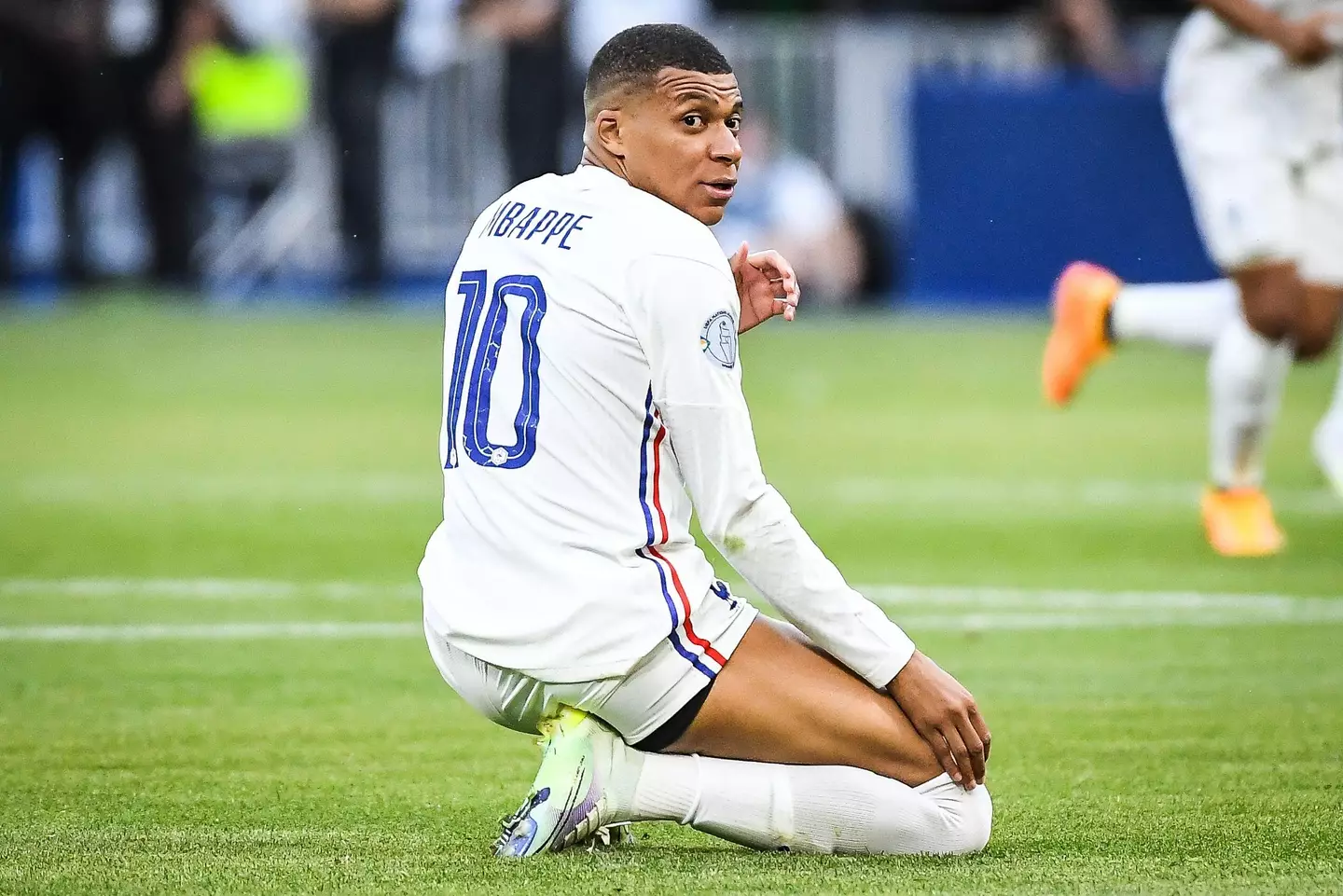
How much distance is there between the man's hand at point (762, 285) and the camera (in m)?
4.29

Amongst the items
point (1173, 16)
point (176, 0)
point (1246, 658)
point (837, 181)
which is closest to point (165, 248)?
point (176, 0)

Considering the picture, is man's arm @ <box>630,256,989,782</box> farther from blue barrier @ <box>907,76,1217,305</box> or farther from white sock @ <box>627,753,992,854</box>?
blue barrier @ <box>907,76,1217,305</box>

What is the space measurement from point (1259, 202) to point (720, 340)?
4.03 metres

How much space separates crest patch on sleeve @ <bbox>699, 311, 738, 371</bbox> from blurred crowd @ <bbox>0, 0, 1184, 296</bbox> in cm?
1404

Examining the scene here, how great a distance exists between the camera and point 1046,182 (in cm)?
1809

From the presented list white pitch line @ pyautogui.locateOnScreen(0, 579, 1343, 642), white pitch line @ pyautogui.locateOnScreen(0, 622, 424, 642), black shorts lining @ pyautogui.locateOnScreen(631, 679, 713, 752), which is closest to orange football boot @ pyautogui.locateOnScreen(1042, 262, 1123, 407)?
white pitch line @ pyautogui.locateOnScreen(0, 579, 1343, 642)

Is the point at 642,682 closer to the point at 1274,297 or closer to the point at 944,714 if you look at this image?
the point at 944,714

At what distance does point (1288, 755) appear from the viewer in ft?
16.1

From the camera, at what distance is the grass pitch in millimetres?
4012

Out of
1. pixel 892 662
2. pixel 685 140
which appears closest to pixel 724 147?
pixel 685 140

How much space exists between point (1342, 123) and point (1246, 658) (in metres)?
2.33

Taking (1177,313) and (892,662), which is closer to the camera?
(892,662)

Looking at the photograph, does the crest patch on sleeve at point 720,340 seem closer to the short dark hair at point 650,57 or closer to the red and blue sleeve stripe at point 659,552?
the red and blue sleeve stripe at point 659,552

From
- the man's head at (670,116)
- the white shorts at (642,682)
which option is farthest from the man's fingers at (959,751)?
the man's head at (670,116)
